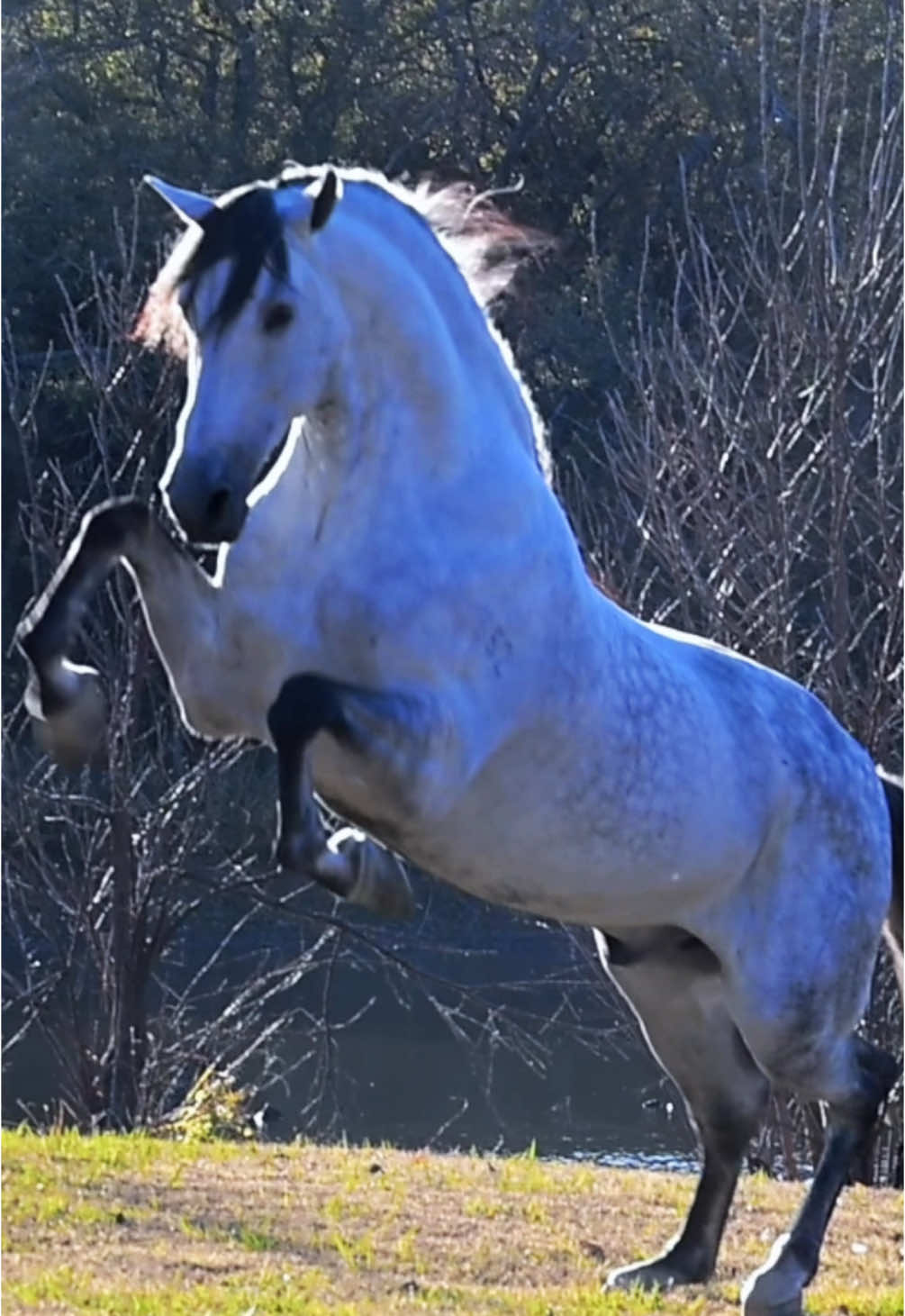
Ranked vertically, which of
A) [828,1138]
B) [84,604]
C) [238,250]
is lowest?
[828,1138]

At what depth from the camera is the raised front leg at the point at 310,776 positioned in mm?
4477

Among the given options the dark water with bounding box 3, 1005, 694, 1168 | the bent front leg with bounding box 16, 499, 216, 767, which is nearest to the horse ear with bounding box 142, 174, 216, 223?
the bent front leg with bounding box 16, 499, 216, 767

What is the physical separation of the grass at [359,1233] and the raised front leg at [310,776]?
1.06 metres

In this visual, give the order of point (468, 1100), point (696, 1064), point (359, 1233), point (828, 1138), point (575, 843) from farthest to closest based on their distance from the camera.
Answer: point (468, 1100), point (359, 1233), point (696, 1064), point (828, 1138), point (575, 843)

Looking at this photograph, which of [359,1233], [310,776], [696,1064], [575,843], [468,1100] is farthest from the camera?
[468,1100]

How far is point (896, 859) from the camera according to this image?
5.93 meters

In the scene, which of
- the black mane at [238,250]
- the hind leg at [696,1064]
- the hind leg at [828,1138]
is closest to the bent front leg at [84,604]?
the black mane at [238,250]

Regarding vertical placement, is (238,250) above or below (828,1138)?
above

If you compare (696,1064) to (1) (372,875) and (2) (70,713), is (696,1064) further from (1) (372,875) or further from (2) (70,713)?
(2) (70,713)

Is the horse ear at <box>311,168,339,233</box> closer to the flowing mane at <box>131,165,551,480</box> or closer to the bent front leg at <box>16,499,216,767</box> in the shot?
the flowing mane at <box>131,165,551,480</box>

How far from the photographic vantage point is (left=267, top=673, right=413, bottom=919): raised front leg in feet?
14.7

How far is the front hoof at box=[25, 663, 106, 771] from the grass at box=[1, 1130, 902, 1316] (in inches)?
47.4

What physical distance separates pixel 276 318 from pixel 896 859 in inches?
88.1

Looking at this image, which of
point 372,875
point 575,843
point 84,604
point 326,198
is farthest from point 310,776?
point 326,198
